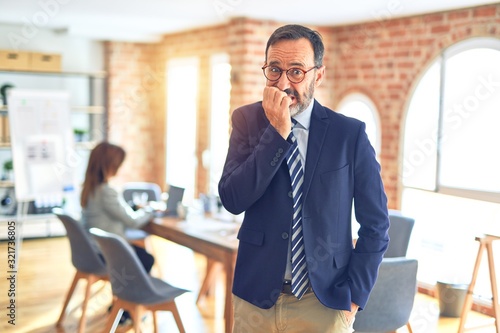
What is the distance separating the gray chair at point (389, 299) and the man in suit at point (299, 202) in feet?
4.45

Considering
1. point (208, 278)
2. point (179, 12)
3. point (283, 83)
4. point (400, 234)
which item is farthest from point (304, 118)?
point (179, 12)

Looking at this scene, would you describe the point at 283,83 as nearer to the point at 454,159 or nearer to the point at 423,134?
the point at 454,159

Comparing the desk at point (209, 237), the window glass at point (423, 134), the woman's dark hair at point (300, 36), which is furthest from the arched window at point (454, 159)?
the woman's dark hair at point (300, 36)

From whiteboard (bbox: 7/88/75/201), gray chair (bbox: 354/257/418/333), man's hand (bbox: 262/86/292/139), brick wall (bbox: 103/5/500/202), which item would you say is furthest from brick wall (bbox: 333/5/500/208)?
man's hand (bbox: 262/86/292/139)

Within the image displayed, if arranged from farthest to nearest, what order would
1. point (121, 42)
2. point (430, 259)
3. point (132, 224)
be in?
point (121, 42)
point (430, 259)
point (132, 224)

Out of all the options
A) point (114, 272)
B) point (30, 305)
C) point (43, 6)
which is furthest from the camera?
point (43, 6)

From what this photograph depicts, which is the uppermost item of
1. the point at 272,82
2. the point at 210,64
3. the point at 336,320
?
the point at 210,64

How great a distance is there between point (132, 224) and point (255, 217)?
108 inches

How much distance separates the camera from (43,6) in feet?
19.8

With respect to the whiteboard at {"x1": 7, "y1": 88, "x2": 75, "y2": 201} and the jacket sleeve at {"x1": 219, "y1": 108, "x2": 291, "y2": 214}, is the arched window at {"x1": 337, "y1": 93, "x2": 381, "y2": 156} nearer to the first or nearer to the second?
the whiteboard at {"x1": 7, "y1": 88, "x2": 75, "y2": 201}

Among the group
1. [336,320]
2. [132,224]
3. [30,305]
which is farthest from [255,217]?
[30,305]

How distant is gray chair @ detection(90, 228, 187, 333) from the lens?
3.42 metres

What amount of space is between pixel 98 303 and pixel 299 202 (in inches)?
141

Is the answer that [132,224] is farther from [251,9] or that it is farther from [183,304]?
[251,9]
